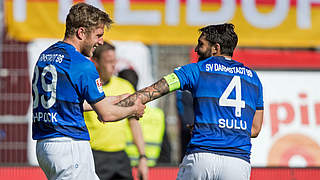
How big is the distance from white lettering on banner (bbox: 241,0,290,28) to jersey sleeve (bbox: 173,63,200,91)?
6.01m

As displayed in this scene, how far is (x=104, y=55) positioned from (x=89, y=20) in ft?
6.71

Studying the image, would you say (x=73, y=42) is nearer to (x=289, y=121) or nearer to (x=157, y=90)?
(x=157, y=90)

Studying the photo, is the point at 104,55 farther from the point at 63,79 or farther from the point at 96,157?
the point at 63,79

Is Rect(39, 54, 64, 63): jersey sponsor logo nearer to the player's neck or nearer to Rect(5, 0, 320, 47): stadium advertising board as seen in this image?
the player's neck

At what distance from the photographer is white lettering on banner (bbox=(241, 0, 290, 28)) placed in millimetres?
10250

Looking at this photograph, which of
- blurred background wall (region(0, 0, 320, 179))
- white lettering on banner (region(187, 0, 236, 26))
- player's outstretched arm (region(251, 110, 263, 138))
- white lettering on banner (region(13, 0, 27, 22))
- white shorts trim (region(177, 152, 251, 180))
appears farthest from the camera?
white lettering on banner (region(187, 0, 236, 26))

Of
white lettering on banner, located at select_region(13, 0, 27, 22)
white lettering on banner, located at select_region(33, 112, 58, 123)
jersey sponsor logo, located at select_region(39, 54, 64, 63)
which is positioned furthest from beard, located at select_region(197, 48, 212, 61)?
white lettering on banner, located at select_region(13, 0, 27, 22)

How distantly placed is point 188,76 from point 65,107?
34.6 inches

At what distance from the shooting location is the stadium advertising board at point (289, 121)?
9.62m

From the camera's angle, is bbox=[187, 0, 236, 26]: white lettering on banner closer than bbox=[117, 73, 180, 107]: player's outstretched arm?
No

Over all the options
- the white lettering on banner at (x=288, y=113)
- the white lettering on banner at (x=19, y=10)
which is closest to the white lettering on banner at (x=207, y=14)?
the white lettering on banner at (x=288, y=113)

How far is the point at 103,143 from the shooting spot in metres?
6.09

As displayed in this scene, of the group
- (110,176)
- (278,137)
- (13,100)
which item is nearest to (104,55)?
(110,176)

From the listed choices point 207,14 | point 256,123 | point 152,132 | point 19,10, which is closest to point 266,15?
point 207,14
